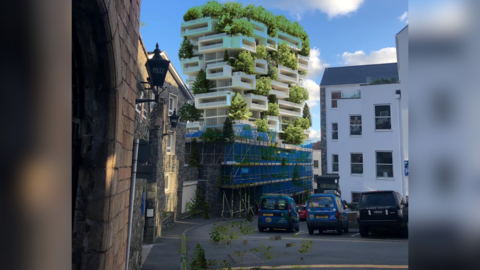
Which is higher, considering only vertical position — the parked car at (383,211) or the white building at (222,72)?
the white building at (222,72)

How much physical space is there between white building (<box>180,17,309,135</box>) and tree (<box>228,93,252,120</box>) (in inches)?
40.1

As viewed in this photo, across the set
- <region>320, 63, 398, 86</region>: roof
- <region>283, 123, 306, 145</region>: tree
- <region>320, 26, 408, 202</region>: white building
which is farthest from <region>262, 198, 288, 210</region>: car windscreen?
<region>283, 123, 306, 145</region>: tree

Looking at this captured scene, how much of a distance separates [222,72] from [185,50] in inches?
315

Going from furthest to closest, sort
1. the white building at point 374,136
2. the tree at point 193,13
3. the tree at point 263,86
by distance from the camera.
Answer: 1. the tree at point 193,13
2. the tree at point 263,86
3. the white building at point 374,136

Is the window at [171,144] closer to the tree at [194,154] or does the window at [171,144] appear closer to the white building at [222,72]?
the tree at [194,154]

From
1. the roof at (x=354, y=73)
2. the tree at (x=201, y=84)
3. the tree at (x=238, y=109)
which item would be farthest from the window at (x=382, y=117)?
the tree at (x=201, y=84)

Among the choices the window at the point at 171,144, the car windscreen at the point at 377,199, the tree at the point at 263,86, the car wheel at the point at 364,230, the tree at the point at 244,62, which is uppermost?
the tree at the point at 244,62

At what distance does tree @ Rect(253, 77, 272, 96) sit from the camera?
4897 centimetres

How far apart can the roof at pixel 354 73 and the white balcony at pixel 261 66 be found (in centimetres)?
1728

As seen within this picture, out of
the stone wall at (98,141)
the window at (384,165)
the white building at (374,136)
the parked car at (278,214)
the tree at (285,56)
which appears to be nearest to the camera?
Result: the stone wall at (98,141)

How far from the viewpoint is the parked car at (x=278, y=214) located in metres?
15.5

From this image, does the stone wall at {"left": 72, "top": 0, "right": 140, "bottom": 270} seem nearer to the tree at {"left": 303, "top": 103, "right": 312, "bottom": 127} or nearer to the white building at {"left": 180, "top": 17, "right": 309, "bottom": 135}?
the white building at {"left": 180, "top": 17, "right": 309, "bottom": 135}

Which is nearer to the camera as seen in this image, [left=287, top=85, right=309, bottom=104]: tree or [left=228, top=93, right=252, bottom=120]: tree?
[left=228, top=93, right=252, bottom=120]: tree

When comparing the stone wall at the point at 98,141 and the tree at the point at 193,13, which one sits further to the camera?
the tree at the point at 193,13
